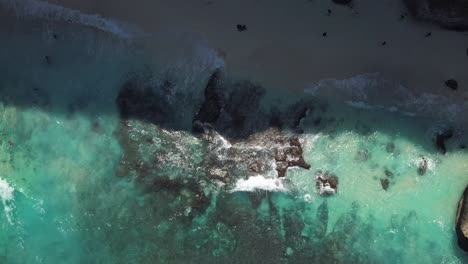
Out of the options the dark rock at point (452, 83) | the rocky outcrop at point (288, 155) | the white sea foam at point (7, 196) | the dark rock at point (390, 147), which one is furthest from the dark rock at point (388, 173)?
A: the white sea foam at point (7, 196)

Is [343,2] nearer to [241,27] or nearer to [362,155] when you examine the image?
[241,27]

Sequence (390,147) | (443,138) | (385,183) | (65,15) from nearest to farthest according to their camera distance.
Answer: (443,138)
(385,183)
(390,147)
(65,15)

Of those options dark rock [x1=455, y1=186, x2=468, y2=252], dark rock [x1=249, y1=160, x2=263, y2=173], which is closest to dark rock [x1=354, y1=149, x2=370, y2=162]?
dark rock [x1=249, y1=160, x2=263, y2=173]

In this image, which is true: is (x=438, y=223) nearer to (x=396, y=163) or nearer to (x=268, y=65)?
(x=396, y=163)

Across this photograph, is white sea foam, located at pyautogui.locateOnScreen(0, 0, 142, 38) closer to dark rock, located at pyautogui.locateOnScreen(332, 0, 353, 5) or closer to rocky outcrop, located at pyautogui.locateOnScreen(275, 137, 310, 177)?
rocky outcrop, located at pyautogui.locateOnScreen(275, 137, 310, 177)

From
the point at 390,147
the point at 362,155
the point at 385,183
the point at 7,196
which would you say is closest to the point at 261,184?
the point at 362,155
